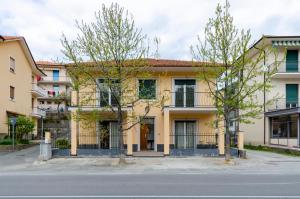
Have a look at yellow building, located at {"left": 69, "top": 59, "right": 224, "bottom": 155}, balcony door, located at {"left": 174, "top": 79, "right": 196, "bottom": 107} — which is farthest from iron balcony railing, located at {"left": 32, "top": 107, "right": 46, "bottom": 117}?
balcony door, located at {"left": 174, "top": 79, "right": 196, "bottom": 107}

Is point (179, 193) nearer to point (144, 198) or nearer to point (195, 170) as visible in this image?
point (144, 198)

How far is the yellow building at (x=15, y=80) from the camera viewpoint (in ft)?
108

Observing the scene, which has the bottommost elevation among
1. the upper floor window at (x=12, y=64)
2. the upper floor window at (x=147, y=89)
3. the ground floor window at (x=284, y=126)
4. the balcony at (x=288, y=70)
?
the ground floor window at (x=284, y=126)

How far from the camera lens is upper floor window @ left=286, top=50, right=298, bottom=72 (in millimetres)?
32312

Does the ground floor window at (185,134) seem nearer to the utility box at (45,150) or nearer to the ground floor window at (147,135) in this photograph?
the ground floor window at (147,135)

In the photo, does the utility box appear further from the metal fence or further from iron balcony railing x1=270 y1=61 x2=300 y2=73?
iron balcony railing x1=270 y1=61 x2=300 y2=73

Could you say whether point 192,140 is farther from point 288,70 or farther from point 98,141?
point 288,70

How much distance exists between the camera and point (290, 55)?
107 ft

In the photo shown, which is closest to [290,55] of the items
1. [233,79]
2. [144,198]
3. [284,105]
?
[284,105]

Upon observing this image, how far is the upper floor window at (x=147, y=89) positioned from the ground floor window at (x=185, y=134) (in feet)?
10.9

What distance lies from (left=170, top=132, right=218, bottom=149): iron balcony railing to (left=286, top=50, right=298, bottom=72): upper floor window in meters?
12.2

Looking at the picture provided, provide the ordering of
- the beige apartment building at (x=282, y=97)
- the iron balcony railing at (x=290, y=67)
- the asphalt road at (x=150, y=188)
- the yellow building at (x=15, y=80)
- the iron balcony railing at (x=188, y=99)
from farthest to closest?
the yellow building at (x=15, y=80), the iron balcony railing at (x=290, y=67), the beige apartment building at (x=282, y=97), the iron balcony railing at (x=188, y=99), the asphalt road at (x=150, y=188)

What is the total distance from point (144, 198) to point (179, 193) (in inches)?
47.1

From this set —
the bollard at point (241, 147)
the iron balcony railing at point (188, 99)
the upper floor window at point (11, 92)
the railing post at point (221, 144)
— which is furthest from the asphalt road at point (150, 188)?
the upper floor window at point (11, 92)
